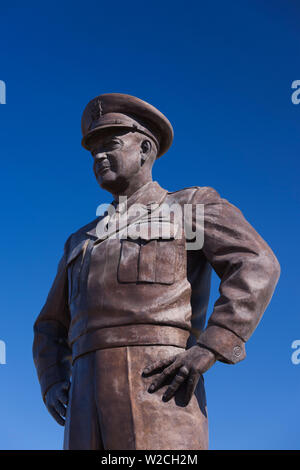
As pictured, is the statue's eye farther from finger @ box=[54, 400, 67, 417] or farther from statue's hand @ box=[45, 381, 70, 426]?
finger @ box=[54, 400, 67, 417]

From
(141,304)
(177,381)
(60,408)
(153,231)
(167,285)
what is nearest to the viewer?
(177,381)

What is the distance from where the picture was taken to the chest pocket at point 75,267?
19.5ft

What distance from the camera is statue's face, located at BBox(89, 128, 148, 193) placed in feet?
20.7

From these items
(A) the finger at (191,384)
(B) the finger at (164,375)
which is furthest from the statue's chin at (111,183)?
(A) the finger at (191,384)

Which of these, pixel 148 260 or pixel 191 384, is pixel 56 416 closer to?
pixel 191 384

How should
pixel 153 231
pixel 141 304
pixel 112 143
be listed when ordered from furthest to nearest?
pixel 112 143
pixel 153 231
pixel 141 304

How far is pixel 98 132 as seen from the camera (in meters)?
6.50

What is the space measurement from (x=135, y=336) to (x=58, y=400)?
110 cm

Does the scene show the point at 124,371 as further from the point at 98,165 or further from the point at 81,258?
the point at 98,165

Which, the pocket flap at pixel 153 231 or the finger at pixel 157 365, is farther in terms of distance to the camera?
the pocket flap at pixel 153 231

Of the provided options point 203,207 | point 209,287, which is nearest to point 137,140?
point 203,207

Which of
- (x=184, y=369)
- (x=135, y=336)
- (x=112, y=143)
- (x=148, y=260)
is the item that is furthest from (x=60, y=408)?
(x=112, y=143)

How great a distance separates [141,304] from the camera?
543 centimetres

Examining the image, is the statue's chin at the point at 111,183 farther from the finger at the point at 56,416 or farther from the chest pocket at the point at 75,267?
the finger at the point at 56,416
